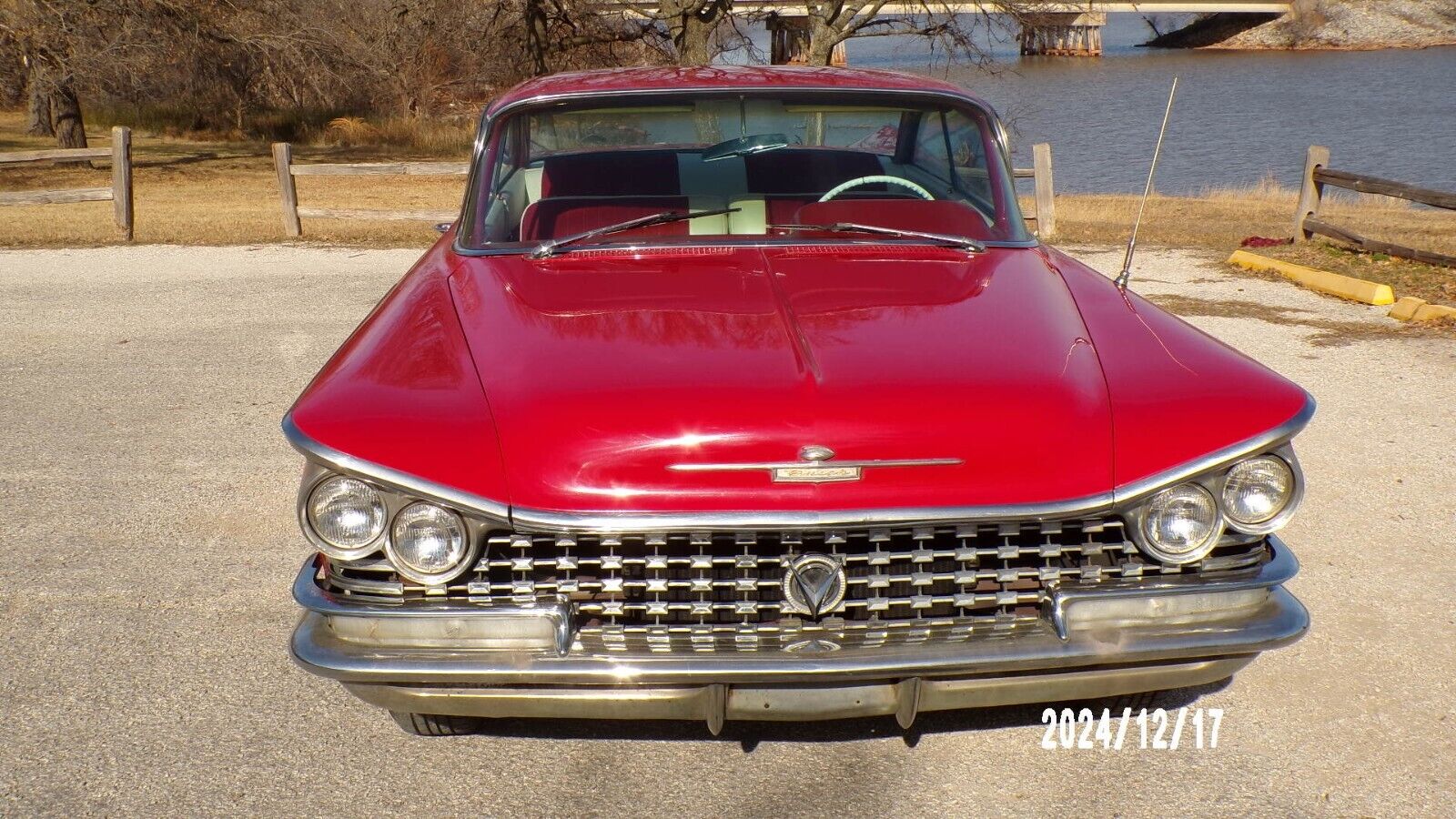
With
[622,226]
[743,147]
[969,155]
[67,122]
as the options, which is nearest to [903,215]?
[969,155]

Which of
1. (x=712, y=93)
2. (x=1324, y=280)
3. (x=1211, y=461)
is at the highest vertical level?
(x=712, y=93)

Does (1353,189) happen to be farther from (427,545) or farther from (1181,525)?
(427,545)

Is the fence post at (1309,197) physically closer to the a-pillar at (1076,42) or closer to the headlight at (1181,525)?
the headlight at (1181,525)

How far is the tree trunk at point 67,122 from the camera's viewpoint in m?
24.5

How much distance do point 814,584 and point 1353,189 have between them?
38.6ft

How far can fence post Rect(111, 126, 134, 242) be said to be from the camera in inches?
559

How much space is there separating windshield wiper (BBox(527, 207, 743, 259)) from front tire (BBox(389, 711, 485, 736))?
Answer: 1.38 m

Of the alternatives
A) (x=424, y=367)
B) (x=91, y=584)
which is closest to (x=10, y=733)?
(x=91, y=584)

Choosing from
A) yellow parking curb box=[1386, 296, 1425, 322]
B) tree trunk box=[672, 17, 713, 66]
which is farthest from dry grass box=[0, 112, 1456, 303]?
tree trunk box=[672, 17, 713, 66]

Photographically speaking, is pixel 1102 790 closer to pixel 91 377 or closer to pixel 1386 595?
pixel 1386 595

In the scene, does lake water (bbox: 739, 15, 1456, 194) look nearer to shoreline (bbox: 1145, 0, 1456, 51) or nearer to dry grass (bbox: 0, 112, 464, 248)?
shoreline (bbox: 1145, 0, 1456, 51)

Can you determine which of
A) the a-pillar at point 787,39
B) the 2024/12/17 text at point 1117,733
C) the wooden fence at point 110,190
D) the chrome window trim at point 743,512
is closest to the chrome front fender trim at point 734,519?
the chrome window trim at point 743,512

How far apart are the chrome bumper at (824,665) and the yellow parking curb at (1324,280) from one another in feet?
25.3

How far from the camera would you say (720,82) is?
14.7 feet
